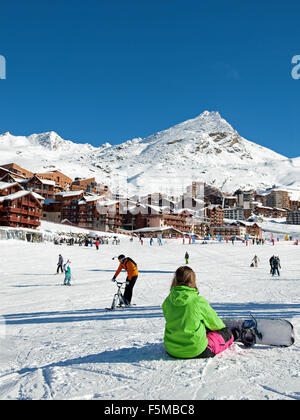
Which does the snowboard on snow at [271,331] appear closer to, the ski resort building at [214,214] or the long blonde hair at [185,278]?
the long blonde hair at [185,278]

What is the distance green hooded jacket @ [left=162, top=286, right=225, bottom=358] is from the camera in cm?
348

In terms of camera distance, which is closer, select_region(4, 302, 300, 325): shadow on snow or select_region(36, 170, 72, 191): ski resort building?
select_region(4, 302, 300, 325): shadow on snow

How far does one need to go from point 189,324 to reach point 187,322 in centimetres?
3

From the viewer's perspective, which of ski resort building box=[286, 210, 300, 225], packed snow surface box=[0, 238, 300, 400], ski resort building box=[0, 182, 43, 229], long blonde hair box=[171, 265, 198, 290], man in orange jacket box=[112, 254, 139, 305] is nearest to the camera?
packed snow surface box=[0, 238, 300, 400]

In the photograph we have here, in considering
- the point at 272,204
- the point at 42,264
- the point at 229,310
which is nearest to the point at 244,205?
the point at 272,204

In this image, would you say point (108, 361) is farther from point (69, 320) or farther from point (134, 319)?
point (69, 320)

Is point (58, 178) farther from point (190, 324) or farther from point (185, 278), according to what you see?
point (190, 324)

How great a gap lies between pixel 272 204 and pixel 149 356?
180981 millimetres

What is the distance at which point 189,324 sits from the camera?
346 centimetres

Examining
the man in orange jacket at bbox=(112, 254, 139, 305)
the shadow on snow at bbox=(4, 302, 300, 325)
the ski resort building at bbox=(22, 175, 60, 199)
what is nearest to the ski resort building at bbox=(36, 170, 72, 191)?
the ski resort building at bbox=(22, 175, 60, 199)

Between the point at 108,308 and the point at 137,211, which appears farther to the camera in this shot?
the point at 137,211

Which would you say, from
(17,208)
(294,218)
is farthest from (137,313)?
(294,218)

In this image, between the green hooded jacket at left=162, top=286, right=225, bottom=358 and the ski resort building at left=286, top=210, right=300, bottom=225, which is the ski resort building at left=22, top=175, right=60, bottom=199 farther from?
the ski resort building at left=286, top=210, right=300, bottom=225

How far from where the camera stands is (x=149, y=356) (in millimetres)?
3932
